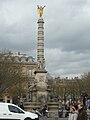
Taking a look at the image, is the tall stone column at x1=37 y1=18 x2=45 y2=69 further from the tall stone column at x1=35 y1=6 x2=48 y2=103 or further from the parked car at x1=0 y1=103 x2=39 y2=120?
the parked car at x1=0 y1=103 x2=39 y2=120

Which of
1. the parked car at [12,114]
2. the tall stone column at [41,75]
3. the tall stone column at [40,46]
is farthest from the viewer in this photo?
the tall stone column at [40,46]

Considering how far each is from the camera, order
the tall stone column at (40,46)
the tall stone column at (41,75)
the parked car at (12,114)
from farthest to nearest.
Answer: the tall stone column at (40,46)
the tall stone column at (41,75)
the parked car at (12,114)

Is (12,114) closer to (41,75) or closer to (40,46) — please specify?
(41,75)

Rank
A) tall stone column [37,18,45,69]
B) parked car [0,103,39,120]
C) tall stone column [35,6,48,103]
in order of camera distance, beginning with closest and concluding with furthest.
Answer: parked car [0,103,39,120] → tall stone column [35,6,48,103] → tall stone column [37,18,45,69]

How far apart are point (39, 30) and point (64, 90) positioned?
6244cm

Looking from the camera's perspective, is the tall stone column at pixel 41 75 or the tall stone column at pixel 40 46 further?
the tall stone column at pixel 40 46

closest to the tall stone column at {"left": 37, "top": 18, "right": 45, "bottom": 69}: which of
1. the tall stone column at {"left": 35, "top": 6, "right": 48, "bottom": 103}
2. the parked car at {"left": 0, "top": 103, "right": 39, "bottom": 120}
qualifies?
the tall stone column at {"left": 35, "top": 6, "right": 48, "bottom": 103}

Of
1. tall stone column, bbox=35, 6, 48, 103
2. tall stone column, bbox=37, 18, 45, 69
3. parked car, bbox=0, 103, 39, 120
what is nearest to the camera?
parked car, bbox=0, 103, 39, 120

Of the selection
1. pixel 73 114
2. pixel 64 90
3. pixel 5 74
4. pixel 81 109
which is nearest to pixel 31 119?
pixel 73 114

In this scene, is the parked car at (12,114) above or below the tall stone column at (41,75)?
below

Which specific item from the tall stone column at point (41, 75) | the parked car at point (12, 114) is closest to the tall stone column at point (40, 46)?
the tall stone column at point (41, 75)

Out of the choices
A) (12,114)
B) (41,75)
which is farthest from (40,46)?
(12,114)

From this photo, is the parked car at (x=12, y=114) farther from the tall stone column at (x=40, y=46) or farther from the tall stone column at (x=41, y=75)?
the tall stone column at (x=40, y=46)

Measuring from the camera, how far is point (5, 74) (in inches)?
2504
